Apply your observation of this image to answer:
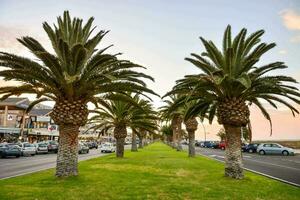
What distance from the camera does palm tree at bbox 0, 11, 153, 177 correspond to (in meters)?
13.4

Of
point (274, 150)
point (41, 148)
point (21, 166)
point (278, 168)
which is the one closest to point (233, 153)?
point (278, 168)

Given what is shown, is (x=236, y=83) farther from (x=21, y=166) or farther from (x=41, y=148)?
(x=41, y=148)

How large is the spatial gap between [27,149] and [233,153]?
3037 centimetres

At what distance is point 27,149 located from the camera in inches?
1518

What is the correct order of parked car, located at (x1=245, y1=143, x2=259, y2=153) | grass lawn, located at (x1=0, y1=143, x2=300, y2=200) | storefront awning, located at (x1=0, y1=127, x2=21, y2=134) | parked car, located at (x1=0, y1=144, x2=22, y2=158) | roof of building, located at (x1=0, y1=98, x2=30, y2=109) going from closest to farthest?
grass lawn, located at (x1=0, y1=143, x2=300, y2=200)
parked car, located at (x1=0, y1=144, x2=22, y2=158)
parked car, located at (x1=245, y1=143, x2=259, y2=153)
storefront awning, located at (x1=0, y1=127, x2=21, y2=134)
roof of building, located at (x1=0, y1=98, x2=30, y2=109)

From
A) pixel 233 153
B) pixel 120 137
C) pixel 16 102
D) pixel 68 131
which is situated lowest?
pixel 233 153

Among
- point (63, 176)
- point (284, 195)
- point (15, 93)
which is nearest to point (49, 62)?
point (15, 93)

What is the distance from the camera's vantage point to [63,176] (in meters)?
14.0

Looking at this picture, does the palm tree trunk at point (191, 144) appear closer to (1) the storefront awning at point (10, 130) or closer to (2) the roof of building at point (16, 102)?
(1) the storefront awning at point (10, 130)

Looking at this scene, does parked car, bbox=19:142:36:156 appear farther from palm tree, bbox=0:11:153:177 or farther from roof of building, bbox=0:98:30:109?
roof of building, bbox=0:98:30:109

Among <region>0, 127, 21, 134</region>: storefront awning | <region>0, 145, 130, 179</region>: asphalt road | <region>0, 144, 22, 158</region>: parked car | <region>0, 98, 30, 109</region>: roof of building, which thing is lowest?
<region>0, 145, 130, 179</region>: asphalt road

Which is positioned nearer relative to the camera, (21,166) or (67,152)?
(67,152)

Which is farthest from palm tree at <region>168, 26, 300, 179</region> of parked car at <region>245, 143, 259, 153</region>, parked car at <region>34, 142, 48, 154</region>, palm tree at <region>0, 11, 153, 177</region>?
parked car at <region>245, 143, 259, 153</region>

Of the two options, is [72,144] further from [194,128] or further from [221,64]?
[194,128]
